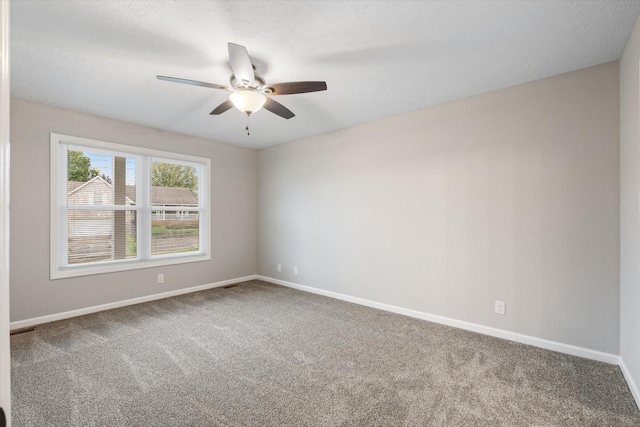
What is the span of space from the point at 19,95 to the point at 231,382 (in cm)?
358

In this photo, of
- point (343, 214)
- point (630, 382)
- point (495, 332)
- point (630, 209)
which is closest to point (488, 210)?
point (630, 209)

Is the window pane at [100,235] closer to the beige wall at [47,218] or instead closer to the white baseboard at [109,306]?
the beige wall at [47,218]

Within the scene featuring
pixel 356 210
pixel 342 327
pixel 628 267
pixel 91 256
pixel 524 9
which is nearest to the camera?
pixel 524 9

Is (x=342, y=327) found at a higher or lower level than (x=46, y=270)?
lower

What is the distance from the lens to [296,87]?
230cm

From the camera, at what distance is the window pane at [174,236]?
436 cm

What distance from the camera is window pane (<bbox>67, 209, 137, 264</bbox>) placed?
143 inches

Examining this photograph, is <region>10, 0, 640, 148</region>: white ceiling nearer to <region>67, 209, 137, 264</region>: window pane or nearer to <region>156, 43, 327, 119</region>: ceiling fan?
<region>156, 43, 327, 119</region>: ceiling fan

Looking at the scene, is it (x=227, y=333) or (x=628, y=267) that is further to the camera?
(x=227, y=333)

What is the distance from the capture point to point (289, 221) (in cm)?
500

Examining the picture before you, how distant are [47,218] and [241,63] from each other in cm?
307

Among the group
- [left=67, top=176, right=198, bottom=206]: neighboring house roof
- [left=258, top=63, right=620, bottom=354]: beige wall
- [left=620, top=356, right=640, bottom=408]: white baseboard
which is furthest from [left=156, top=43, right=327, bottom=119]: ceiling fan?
[left=620, top=356, right=640, bottom=408]: white baseboard

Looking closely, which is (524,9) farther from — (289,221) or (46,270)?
(46,270)

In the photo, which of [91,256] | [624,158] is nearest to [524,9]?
[624,158]
